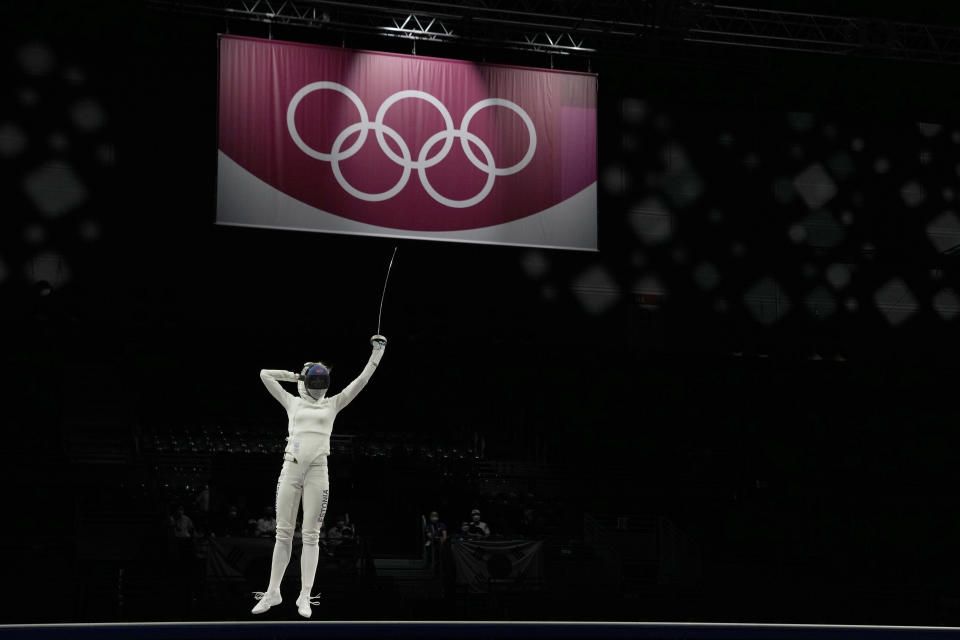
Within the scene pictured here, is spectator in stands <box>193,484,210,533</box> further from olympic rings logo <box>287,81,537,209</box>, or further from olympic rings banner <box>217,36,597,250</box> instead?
olympic rings logo <box>287,81,537,209</box>

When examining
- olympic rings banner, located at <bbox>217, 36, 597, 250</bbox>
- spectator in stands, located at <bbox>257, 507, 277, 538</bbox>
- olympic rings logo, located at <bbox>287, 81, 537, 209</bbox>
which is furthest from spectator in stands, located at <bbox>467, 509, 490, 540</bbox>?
olympic rings logo, located at <bbox>287, 81, 537, 209</bbox>

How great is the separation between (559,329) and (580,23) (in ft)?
13.9

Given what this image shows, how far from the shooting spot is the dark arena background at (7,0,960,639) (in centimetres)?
1269

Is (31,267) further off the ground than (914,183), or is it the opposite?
(914,183)

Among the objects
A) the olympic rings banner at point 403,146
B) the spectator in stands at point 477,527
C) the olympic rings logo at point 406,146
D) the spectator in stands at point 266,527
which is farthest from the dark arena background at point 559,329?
the olympic rings logo at point 406,146

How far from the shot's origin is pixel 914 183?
15.9 meters

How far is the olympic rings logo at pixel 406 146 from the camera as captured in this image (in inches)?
483

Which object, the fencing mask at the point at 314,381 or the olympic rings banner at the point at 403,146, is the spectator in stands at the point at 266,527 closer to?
the olympic rings banner at the point at 403,146

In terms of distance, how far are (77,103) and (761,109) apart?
29.6ft

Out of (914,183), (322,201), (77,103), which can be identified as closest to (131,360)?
(77,103)

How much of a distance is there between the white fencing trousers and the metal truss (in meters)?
5.76

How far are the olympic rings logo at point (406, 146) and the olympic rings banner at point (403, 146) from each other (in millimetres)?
12

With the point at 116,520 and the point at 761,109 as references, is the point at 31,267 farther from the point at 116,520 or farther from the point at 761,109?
the point at 761,109

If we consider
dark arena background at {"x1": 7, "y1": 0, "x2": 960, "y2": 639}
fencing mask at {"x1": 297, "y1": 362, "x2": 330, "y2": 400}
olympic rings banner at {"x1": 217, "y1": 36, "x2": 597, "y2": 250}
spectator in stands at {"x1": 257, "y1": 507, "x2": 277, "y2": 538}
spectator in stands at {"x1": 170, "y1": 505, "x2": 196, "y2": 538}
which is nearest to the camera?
fencing mask at {"x1": 297, "y1": 362, "x2": 330, "y2": 400}
